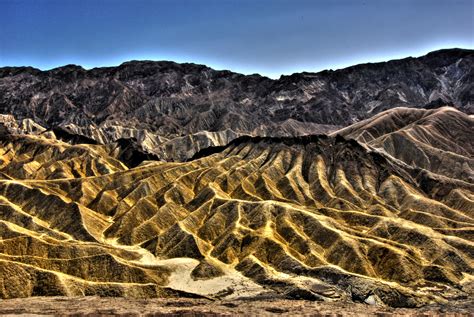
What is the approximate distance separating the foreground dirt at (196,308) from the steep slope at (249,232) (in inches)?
151

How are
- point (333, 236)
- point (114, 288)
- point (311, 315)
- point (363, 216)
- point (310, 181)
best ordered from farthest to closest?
point (310, 181) < point (363, 216) < point (333, 236) < point (114, 288) < point (311, 315)

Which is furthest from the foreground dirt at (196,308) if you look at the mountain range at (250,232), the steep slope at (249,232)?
the steep slope at (249,232)

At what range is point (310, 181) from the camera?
181 m

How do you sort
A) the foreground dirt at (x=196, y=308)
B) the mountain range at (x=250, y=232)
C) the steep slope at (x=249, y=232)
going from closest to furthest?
1. the foreground dirt at (x=196, y=308)
2. the mountain range at (x=250, y=232)
3. the steep slope at (x=249, y=232)

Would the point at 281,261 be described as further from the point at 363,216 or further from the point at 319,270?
the point at 363,216

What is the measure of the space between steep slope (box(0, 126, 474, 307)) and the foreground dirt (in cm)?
383

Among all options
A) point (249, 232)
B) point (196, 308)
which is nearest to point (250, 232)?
point (249, 232)

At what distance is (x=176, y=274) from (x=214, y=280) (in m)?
9.31

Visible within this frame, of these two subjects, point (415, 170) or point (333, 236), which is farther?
point (415, 170)

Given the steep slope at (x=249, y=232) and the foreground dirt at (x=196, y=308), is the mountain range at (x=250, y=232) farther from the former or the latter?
the foreground dirt at (x=196, y=308)

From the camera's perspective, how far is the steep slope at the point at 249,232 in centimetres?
10531

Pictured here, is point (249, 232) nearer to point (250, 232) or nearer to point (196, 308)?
point (250, 232)

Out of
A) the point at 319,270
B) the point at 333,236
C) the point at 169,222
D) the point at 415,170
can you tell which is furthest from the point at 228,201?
the point at 415,170

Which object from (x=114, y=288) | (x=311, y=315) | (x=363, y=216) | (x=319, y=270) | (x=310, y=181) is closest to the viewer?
(x=311, y=315)
